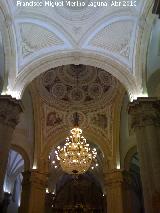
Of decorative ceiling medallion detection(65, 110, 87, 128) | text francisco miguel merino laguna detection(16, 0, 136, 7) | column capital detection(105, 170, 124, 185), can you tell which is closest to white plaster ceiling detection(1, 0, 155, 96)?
text francisco miguel merino laguna detection(16, 0, 136, 7)

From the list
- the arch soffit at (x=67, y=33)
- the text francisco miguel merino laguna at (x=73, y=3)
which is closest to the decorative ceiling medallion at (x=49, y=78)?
the arch soffit at (x=67, y=33)

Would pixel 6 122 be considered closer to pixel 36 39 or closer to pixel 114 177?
pixel 36 39

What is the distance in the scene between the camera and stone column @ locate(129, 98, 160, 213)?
7.46 meters

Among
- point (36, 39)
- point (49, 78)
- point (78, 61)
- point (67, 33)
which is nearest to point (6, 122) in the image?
point (36, 39)

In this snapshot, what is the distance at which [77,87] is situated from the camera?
49.1 feet

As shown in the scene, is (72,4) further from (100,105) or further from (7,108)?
(100,105)

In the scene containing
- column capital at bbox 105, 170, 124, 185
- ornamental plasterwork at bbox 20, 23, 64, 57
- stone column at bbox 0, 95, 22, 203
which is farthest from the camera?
column capital at bbox 105, 170, 124, 185

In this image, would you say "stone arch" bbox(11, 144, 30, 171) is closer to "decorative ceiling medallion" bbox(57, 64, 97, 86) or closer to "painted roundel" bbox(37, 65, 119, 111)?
"painted roundel" bbox(37, 65, 119, 111)

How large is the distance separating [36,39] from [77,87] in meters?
5.32

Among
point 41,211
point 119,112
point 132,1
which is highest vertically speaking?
point 132,1

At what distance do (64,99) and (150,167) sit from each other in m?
8.04

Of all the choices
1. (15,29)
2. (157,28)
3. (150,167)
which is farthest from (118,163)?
(15,29)

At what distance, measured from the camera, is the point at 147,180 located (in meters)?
7.76

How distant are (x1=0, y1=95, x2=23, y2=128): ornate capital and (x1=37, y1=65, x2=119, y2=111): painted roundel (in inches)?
210
